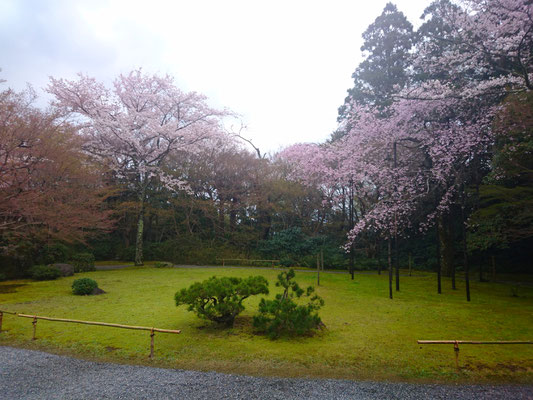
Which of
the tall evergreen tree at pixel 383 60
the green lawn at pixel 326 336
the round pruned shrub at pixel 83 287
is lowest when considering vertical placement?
the green lawn at pixel 326 336

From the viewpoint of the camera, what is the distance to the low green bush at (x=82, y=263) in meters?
14.7

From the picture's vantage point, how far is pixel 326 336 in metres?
5.92

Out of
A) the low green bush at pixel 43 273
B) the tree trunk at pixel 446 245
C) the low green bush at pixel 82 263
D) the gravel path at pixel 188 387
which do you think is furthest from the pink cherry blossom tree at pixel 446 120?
the low green bush at pixel 82 263

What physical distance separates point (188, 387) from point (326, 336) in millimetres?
2871

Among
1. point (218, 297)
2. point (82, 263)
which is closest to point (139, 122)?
point (82, 263)

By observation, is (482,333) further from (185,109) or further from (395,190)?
(185,109)

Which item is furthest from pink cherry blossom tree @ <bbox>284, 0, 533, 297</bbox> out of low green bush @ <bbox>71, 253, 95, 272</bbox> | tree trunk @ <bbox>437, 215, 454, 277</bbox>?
Result: low green bush @ <bbox>71, 253, 95, 272</bbox>

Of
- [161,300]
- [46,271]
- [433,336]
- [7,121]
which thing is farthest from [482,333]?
[46,271]

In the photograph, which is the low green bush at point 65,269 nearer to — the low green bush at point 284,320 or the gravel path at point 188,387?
the gravel path at point 188,387

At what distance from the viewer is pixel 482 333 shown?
6164 mm

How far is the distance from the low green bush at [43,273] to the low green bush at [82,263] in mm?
2313

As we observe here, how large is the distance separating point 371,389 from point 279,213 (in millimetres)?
17544

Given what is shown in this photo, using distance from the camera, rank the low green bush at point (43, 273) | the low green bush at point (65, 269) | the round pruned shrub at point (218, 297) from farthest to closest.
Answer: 1. the low green bush at point (65, 269)
2. the low green bush at point (43, 273)
3. the round pruned shrub at point (218, 297)

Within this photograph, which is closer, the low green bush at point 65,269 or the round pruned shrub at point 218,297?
the round pruned shrub at point 218,297
